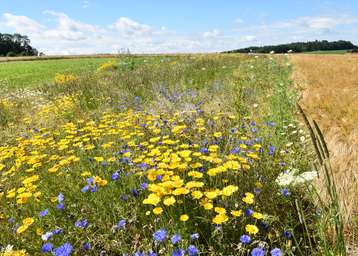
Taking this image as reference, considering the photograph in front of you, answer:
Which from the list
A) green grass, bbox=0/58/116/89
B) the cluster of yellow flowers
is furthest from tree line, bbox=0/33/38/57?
the cluster of yellow flowers

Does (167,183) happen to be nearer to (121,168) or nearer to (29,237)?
(121,168)

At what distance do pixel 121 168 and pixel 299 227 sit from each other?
1463mm

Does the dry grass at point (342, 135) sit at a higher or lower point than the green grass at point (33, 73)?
higher

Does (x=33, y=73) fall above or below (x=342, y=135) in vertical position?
Answer: below

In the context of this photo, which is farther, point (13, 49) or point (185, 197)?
point (13, 49)

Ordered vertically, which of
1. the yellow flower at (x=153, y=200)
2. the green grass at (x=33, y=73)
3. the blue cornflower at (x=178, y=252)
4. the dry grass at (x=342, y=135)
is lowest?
the green grass at (x=33, y=73)

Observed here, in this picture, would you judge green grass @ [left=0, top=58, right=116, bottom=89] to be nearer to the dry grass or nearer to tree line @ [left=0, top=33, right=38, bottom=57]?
the dry grass

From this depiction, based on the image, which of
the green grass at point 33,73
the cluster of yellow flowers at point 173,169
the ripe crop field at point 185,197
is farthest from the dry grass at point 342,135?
the green grass at point 33,73

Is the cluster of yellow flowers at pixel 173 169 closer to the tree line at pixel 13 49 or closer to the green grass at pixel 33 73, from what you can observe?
the green grass at pixel 33 73

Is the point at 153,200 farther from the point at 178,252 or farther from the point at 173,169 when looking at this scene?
the point at 173,169

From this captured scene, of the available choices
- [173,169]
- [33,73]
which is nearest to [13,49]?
[33,73]

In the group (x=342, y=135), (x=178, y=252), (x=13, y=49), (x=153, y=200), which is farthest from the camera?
(x=13, y=49)

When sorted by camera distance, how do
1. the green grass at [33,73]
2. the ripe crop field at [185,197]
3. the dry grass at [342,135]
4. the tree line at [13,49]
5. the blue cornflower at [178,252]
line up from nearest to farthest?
1. the blue cornflower at [178,252]
2. the ripe crop field at [185,197]
3. the dry grass at [342,135]
4. the green grass at [33,73]
5. the tree line at [13,49]

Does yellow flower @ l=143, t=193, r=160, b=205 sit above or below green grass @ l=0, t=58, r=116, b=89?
above
